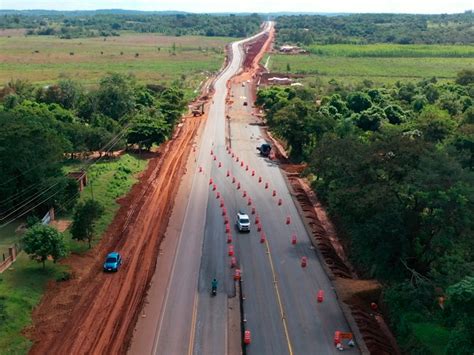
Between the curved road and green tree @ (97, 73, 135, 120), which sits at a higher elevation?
green tree @ (97, 73, 135, 120)

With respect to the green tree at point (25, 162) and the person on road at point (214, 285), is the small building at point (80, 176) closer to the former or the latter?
the green tree at point (25, 162)

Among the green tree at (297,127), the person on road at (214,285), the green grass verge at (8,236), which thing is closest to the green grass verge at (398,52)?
the green tree at (297,127)

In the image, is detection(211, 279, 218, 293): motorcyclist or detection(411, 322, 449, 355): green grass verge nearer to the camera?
detection(411, 322, 449, 355): green grass verge

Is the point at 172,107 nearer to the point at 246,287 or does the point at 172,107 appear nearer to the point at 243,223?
the point at 243,223

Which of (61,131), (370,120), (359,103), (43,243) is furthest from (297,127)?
(43,243)

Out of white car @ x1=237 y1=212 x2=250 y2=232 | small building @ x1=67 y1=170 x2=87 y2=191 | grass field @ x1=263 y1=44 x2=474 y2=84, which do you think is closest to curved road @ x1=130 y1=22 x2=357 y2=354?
white car @ x1=237 y1=212 x2=250 y2=232

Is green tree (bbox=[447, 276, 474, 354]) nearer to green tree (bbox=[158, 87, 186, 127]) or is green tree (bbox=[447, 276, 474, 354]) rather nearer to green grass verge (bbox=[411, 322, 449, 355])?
green grass verge (bbox=[411, 322, 449, 355])
